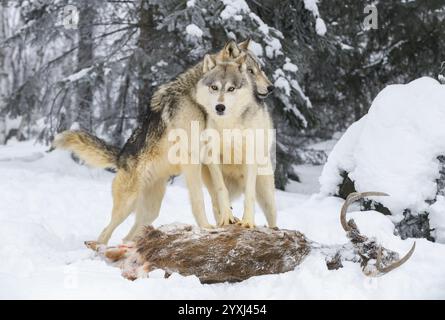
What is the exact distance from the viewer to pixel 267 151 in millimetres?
6012

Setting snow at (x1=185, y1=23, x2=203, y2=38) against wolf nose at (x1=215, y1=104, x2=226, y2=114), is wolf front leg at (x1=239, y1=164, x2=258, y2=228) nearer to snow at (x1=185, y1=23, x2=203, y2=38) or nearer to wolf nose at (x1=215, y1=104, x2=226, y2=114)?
wolf nose at (x1=215, y1=104, x2=226, y2=114)

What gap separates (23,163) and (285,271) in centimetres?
973

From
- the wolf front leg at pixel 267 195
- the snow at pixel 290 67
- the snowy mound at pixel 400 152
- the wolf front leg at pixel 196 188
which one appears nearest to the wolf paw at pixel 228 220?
the wolf front leg at pixel 196 188

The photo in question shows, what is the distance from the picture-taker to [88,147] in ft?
22.5

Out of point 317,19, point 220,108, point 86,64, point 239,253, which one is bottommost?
point 239,253

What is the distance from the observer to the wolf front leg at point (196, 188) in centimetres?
595

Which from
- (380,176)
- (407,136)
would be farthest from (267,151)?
(407,136)

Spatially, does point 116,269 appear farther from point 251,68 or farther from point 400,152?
point 400,152

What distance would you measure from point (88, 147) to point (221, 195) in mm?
2045

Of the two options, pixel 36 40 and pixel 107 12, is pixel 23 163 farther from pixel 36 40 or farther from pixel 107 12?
pixel 107 12

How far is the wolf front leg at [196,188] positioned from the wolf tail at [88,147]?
1293mm

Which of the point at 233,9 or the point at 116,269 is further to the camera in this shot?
the point at 233,9

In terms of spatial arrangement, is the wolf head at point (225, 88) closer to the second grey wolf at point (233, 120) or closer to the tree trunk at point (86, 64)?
the second grey wolf at point (233, 120)

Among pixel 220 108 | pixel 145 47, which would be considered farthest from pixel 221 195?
pixel 145 47
